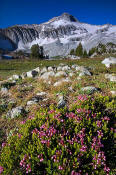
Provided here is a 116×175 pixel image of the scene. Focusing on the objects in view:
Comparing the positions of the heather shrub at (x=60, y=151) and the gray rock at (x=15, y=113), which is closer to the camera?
the heather shrub at (x=60, y=151)

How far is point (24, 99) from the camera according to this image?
6.94 meters

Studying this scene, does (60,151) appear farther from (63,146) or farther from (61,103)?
(61,103)

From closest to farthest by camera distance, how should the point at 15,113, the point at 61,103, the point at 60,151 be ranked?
the point at 60,151 → the point at 15,113 → the point at 61,103

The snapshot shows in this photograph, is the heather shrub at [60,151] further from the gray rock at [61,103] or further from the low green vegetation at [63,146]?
the gray rock at [61,103]

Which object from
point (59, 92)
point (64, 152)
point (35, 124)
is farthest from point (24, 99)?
point (64, 152)

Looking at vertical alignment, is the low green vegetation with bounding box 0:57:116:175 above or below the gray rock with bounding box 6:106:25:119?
above

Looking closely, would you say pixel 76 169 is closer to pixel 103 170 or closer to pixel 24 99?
pixel 103 170

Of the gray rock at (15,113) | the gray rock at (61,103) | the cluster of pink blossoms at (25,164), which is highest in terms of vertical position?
the gray rock at (61,103)

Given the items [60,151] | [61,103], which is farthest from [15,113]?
[60,151]

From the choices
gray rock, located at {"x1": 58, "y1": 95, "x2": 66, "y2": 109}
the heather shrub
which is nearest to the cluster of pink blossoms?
the heather shrub

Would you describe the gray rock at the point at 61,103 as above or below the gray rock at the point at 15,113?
above

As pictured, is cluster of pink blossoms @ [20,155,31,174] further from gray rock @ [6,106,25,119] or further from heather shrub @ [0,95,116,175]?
gray rock @ [6,106,25,119]

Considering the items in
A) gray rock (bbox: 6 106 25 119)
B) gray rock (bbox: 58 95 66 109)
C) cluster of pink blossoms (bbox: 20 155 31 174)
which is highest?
gray rock (bbox: 58 95 66 109)

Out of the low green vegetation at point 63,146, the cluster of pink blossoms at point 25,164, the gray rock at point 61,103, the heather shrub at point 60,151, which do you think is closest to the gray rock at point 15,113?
the low green vegetation at point 63,146
